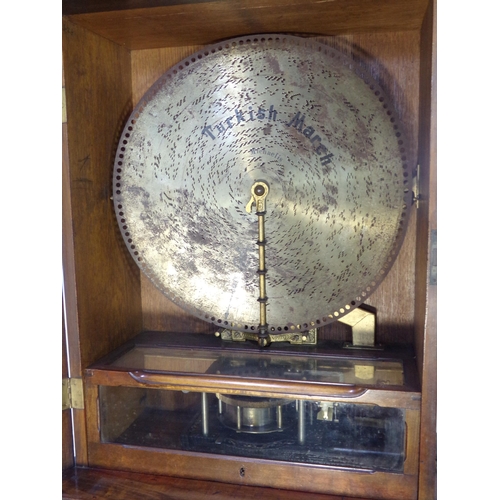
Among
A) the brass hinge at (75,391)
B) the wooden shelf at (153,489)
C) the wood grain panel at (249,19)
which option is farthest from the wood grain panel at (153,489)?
the wood grain panel at (249,19)

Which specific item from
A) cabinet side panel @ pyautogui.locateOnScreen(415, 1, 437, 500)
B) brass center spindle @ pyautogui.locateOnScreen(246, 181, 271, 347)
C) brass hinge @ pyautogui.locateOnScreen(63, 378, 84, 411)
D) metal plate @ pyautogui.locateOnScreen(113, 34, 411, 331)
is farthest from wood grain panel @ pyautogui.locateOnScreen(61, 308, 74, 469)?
cabinet side panel @ pyautogui.locateOnScreen(415, 1, 437, 500)

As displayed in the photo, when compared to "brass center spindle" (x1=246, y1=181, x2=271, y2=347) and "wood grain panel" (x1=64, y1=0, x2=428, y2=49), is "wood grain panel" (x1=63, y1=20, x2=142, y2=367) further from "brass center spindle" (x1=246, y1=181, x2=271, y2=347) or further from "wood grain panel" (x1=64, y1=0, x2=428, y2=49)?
"brass center spindle" (x1=246, y1=181, x2=271, y2=347)

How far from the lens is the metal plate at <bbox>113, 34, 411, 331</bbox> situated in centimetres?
115

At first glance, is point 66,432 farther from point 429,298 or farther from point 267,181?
point 429,298

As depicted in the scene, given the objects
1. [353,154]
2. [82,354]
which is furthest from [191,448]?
[353,154]

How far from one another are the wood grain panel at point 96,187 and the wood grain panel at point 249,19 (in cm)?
7

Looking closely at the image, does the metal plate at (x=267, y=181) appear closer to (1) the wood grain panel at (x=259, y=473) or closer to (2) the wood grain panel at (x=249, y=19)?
(2) the wood grain panel at (x=249, y=19)

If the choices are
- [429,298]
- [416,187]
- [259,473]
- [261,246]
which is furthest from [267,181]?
[259,473]

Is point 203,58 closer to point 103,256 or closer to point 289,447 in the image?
point 103,256

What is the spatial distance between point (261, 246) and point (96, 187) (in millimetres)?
394

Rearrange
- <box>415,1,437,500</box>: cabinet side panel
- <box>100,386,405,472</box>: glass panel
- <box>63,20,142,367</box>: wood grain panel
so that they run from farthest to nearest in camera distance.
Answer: <box>63,20,142,367</box>: wood grain panel < <box>100,386,405,472</box>: glass panel < <box>415,1,437,500</box>: cabinet side panel

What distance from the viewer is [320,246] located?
1195 millimetres

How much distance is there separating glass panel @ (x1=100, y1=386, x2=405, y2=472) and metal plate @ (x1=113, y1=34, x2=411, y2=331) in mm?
194

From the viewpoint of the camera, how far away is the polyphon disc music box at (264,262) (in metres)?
1.08
